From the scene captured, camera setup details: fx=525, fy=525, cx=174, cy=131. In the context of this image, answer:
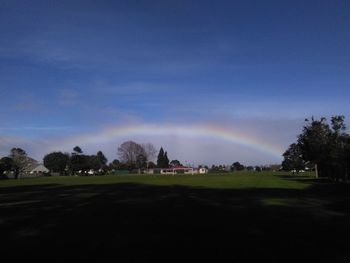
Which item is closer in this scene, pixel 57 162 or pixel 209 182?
pixel 209 182

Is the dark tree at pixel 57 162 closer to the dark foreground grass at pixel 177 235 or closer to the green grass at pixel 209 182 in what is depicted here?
the green grass at pixel 209 182

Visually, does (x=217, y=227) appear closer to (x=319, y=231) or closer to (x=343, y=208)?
(x=319, y=231)

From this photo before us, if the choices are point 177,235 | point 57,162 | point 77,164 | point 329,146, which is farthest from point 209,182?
point 57,162

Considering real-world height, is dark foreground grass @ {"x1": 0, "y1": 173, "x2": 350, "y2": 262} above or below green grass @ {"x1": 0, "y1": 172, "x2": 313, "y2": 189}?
below

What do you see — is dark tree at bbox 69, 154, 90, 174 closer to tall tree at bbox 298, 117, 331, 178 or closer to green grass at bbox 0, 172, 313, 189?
green grass at bbox 0, 172, 313, 189

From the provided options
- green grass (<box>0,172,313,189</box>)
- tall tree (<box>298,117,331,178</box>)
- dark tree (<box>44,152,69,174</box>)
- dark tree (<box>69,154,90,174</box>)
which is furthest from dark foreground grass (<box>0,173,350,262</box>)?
dark tree (<box>44,152,69,174</box>)

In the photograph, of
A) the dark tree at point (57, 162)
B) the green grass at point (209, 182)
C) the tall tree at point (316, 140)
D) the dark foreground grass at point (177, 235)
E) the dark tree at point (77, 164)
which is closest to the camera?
the dark foreground grass at point (177, 235)

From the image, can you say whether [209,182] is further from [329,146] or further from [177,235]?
[177,235]

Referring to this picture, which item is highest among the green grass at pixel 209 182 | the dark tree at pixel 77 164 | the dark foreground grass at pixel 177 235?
the dark tree at pixel 77 164

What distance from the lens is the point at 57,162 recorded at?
7510 inches

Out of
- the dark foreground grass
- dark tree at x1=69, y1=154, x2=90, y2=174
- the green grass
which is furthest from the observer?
dark tree at x1=69, y1=154, x2=90, y2=174

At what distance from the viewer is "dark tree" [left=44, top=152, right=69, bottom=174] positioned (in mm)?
190250

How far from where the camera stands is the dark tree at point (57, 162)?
190250mm

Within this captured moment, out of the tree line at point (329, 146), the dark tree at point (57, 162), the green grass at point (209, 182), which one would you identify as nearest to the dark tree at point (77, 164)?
the dark tree at point (57, 162)
